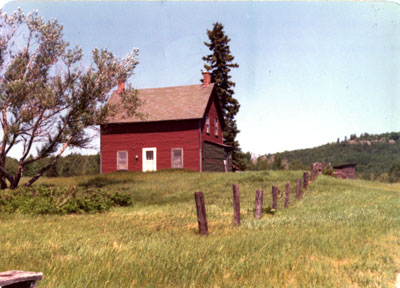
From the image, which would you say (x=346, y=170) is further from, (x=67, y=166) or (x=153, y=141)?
(x=67, y=166)

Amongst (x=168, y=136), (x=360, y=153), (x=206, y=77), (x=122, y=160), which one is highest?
(x=206, y=77)

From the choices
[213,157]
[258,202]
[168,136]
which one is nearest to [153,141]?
[168,136]

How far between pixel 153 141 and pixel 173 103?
4.16 metres

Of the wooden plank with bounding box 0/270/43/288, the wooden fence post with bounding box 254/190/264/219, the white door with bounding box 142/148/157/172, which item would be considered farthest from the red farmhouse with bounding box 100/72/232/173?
the wooden plank with bounding box 0/270/43/288

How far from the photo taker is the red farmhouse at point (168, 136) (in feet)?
116

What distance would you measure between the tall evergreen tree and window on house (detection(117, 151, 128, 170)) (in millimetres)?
13964

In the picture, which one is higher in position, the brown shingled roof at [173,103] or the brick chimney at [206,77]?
the brick chimney at [206,77]

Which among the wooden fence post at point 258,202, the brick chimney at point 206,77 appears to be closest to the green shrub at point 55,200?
the wooden fence post at point 258,202

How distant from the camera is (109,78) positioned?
23.0 m

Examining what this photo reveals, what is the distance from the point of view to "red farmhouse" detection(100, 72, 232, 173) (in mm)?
Answer: 35375

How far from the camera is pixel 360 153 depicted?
436 ft

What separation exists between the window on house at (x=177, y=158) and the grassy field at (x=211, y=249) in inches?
791

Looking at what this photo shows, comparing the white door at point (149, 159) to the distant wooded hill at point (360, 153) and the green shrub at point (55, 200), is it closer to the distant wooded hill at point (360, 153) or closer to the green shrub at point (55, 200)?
the green shrub at point (55, 200)

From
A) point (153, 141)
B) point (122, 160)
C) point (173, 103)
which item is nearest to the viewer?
point (153, 141)
